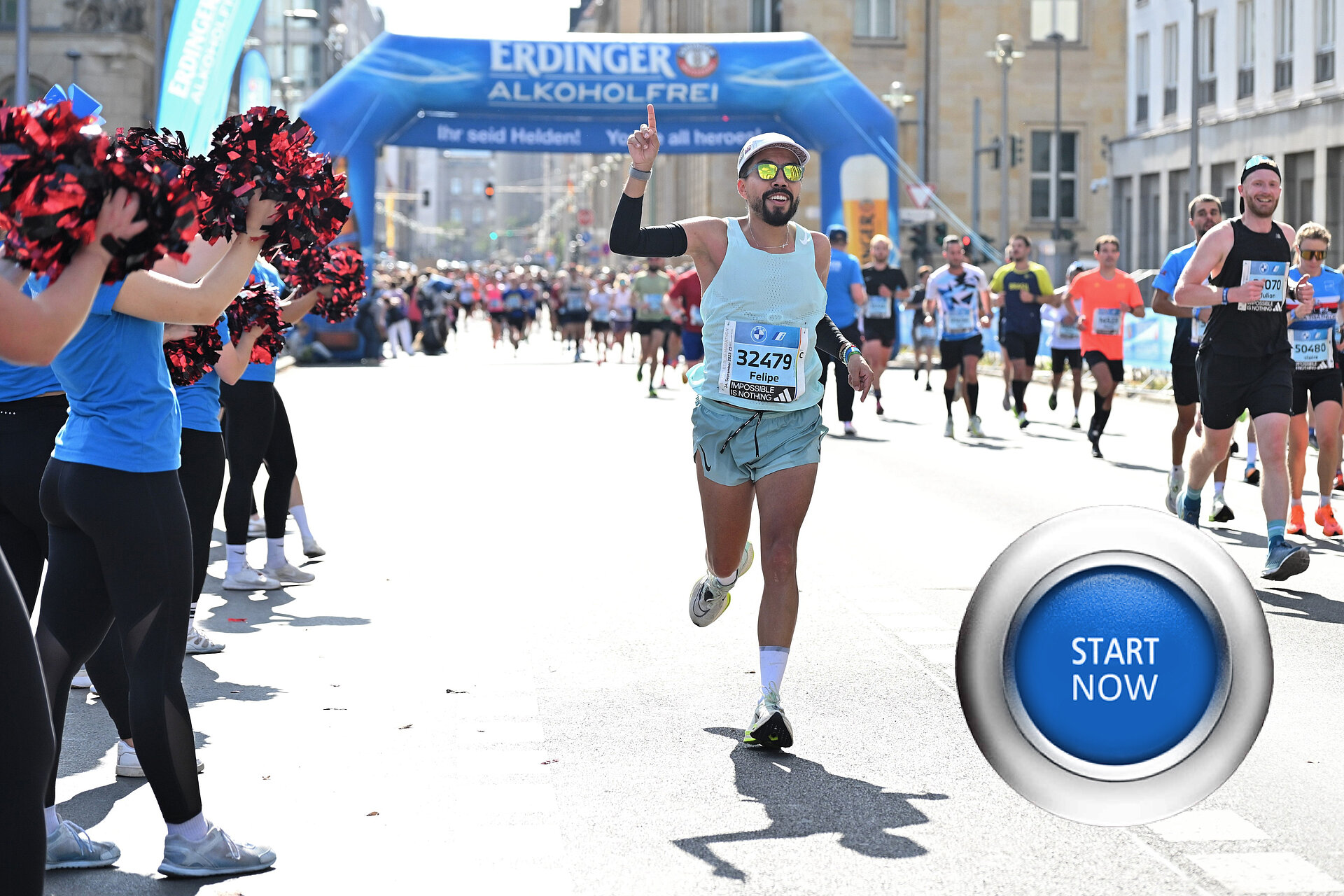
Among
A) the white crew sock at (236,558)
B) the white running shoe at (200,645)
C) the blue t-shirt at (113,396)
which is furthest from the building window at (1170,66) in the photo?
the blue t-shirt at (113,396)

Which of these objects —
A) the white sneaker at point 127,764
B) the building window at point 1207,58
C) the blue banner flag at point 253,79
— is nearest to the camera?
the white sneaker at point 127,764

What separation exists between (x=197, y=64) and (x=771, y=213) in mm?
12880

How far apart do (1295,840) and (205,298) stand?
115 inches

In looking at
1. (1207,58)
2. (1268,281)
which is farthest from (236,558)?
(1207,58)

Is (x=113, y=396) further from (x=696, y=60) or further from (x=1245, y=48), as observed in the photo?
(x=1245, y=48)

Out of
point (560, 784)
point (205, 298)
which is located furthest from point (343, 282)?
point (205, 298)

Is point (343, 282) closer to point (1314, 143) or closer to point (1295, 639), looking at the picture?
point (1295, 639)

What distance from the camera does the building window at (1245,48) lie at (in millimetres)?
41438

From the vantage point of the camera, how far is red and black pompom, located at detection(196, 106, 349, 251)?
4.43 metres

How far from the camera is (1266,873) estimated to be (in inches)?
169

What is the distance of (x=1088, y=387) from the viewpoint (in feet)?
86.5

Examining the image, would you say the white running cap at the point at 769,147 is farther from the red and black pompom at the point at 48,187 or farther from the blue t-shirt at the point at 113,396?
the red and black pompom at the point at 48,187

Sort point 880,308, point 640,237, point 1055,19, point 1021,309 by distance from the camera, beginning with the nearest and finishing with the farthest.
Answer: point 640,237 < point 1021,309 < point 880,308 < point 1055,19

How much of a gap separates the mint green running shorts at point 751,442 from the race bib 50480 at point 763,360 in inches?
3.0
